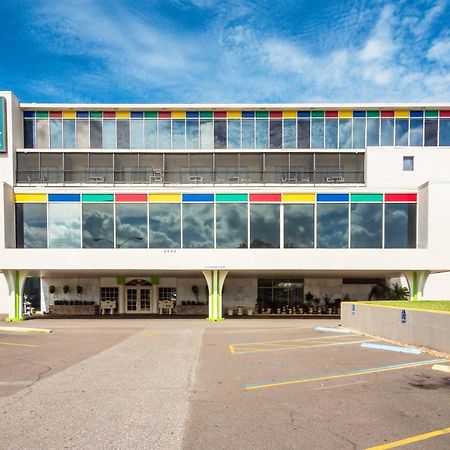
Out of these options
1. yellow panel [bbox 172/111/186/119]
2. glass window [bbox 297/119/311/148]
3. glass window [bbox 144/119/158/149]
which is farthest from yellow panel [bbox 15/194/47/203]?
glass window [bbox 297/119/311/148]

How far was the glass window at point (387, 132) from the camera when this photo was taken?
Result: 30156 mm

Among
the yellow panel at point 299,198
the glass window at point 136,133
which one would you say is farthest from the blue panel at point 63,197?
the yellow panel at point 299,198

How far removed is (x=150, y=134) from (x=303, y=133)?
1229cm

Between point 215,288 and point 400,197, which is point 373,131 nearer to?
point 400,197

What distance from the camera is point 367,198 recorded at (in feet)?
76.5

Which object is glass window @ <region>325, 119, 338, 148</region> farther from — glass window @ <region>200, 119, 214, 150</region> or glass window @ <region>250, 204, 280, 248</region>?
glass window @ <region>250, 204, 280, 248</region>

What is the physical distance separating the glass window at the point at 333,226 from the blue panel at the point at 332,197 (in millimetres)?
249

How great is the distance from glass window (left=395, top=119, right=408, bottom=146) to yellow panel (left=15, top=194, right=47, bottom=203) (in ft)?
86.5

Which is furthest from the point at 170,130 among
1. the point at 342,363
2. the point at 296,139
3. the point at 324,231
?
the point at 342,363

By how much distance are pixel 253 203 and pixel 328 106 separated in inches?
480

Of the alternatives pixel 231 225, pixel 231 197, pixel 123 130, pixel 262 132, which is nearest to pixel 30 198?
pixel 123 130

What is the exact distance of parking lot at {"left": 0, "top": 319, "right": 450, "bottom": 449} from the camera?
5.52m

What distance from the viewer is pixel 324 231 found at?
920 inches

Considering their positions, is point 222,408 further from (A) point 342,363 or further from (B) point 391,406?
(A) point 342,363
